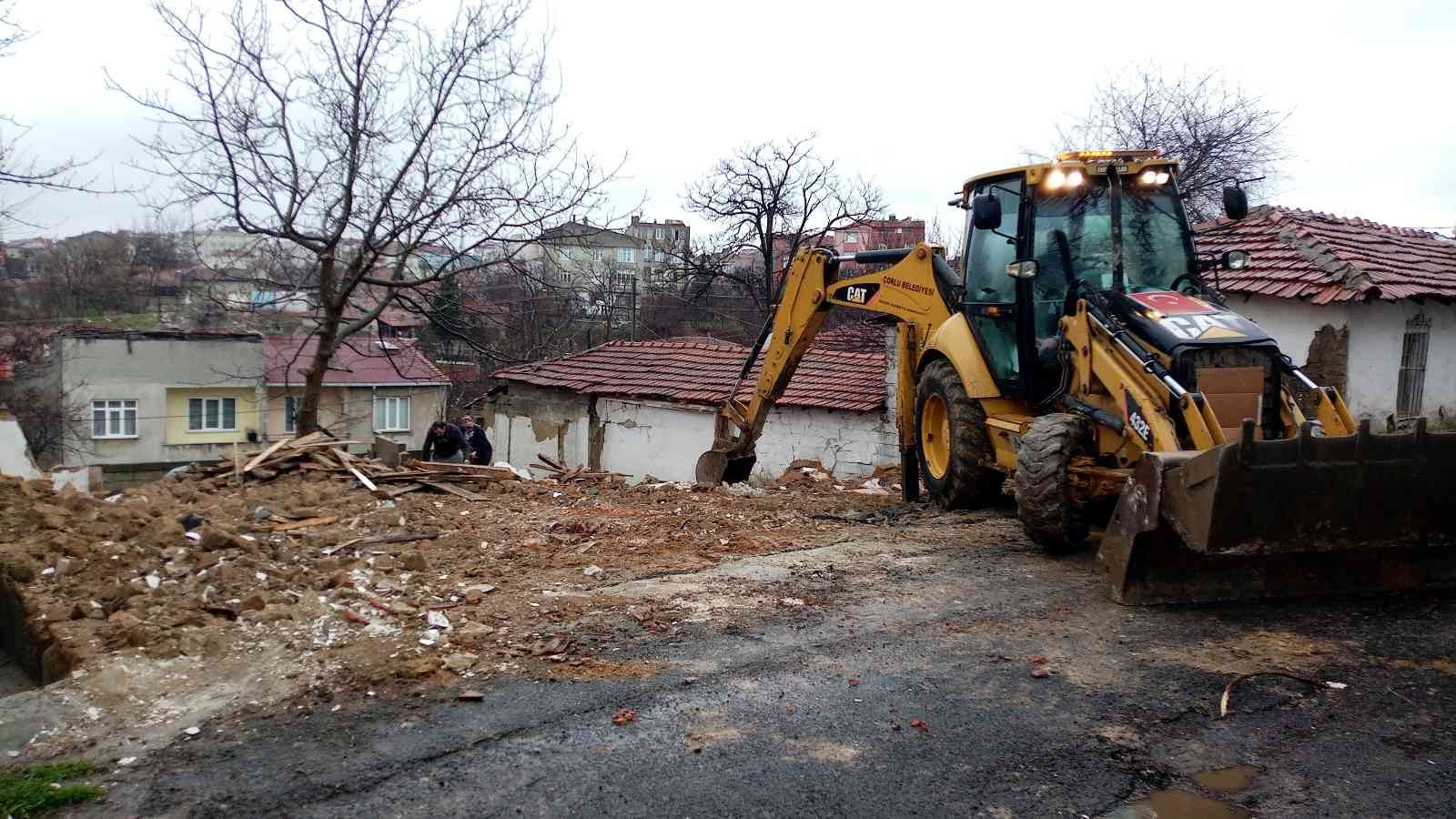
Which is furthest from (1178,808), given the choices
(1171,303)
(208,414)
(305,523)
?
(208,414)

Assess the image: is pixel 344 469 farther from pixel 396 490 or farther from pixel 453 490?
pixel 453 490

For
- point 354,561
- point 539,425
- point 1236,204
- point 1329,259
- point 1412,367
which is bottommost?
point 539,425

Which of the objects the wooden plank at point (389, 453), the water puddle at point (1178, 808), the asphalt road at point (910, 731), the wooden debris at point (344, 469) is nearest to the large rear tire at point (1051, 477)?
the asphalt road at point (910, 731)

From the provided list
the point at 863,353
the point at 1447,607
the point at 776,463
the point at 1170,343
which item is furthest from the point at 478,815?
the point at 863,353

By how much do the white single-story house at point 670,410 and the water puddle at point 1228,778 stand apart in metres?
12.0

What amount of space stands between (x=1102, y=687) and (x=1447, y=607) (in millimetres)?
2458

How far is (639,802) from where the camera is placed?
12.8 ft

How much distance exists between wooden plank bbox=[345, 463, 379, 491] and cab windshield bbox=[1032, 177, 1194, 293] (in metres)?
5.93

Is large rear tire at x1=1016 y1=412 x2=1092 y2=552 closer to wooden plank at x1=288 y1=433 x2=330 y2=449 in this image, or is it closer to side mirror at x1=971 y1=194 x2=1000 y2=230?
side mirror at x1=971 y1=194 x2=1000 y2=230

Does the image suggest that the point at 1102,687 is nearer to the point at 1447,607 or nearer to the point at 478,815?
the point at 1447,607

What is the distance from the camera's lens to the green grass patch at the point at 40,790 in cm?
380

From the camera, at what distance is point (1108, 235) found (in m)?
7.70

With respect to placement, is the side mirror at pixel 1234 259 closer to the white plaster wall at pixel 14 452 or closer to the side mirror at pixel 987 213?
the side mirror at pixel 987 213

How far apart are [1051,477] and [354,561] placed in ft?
15.3
